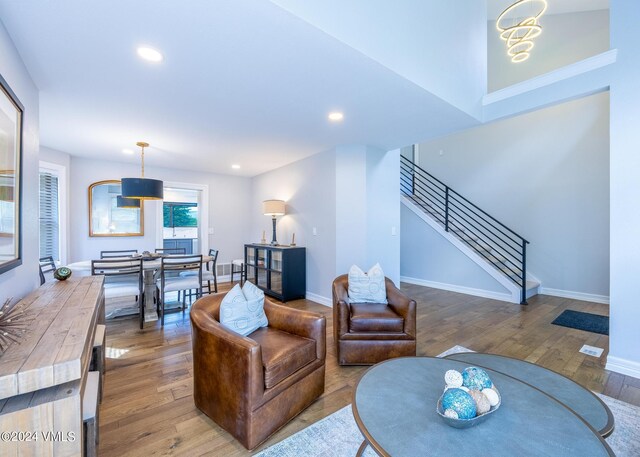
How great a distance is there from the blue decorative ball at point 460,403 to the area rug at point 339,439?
0.69m

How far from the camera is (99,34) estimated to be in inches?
70.3

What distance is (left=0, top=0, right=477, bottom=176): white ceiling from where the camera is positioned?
5.45 ft

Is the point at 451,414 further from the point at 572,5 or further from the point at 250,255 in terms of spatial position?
the point at 572,5

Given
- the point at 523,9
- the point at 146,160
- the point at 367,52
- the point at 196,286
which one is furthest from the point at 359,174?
the point at 523,9

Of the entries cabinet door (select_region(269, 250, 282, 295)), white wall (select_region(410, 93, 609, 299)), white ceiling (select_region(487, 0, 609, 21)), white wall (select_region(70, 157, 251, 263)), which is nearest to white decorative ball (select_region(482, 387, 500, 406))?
cabinet door (select_region(269, 250, 282, 295))

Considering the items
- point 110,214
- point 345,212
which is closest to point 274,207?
point 345,212

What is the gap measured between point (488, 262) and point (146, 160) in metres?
6.33

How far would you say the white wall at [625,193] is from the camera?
2.43 m

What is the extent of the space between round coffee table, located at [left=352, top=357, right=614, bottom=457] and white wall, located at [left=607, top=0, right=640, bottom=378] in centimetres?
194

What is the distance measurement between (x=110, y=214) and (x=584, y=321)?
7.51 metres

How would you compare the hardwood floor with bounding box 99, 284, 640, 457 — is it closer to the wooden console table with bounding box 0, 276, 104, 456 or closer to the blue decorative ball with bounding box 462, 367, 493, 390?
the wooden console table with bounding box 0, 276, 104, 456

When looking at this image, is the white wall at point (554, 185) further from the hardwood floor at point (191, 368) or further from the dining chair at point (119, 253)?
the dining chair at point (119, 253)

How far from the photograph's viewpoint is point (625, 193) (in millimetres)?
2469

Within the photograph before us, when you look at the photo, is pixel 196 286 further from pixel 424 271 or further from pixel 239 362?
pixel 424 271
